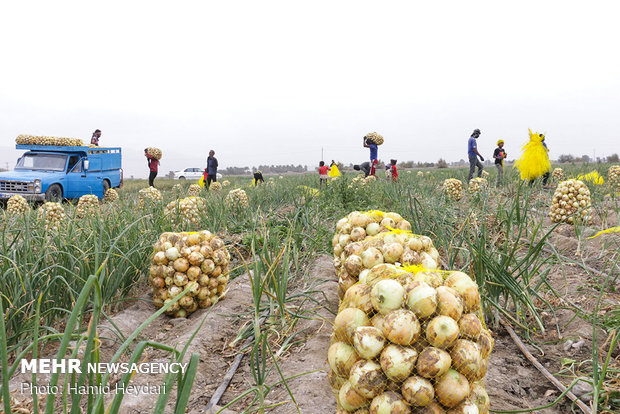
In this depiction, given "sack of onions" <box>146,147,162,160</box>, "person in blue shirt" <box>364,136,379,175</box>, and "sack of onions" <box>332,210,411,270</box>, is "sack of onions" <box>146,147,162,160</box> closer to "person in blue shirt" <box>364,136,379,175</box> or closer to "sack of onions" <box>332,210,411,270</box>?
"person in blue shirt" <box>364,136,379,175</box>

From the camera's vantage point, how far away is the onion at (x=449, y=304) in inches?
48.7

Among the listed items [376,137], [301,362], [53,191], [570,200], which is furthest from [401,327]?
[376,137]

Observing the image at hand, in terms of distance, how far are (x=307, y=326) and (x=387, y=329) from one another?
145 centimetres

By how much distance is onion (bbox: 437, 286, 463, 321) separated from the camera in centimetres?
124

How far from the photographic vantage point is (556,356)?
2145 millimetres

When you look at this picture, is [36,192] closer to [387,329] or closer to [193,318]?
[193,318]

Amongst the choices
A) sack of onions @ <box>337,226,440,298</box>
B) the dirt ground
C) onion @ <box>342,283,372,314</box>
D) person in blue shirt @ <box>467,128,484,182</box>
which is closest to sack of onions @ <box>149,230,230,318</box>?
the dirt ground

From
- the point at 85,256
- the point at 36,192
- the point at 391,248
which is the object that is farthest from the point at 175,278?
the point at 36,192

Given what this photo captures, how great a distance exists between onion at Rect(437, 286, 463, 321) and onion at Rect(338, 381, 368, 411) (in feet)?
1.19

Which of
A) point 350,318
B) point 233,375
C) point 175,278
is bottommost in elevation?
point 233,375

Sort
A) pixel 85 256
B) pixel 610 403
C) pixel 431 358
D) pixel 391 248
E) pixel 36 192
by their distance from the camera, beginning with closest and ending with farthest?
pixel 431 358
pixel 610 403
pixel 391 248
pixel 85 256
pixel 36 192

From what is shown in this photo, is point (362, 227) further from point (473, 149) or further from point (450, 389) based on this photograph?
point (473, 149)

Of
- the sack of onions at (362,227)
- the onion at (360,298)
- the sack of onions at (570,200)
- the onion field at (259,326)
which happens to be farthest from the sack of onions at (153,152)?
the onion at (360,298)

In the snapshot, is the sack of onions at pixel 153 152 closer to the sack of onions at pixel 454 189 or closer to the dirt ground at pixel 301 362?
the sack of onions at pixel 454 189
